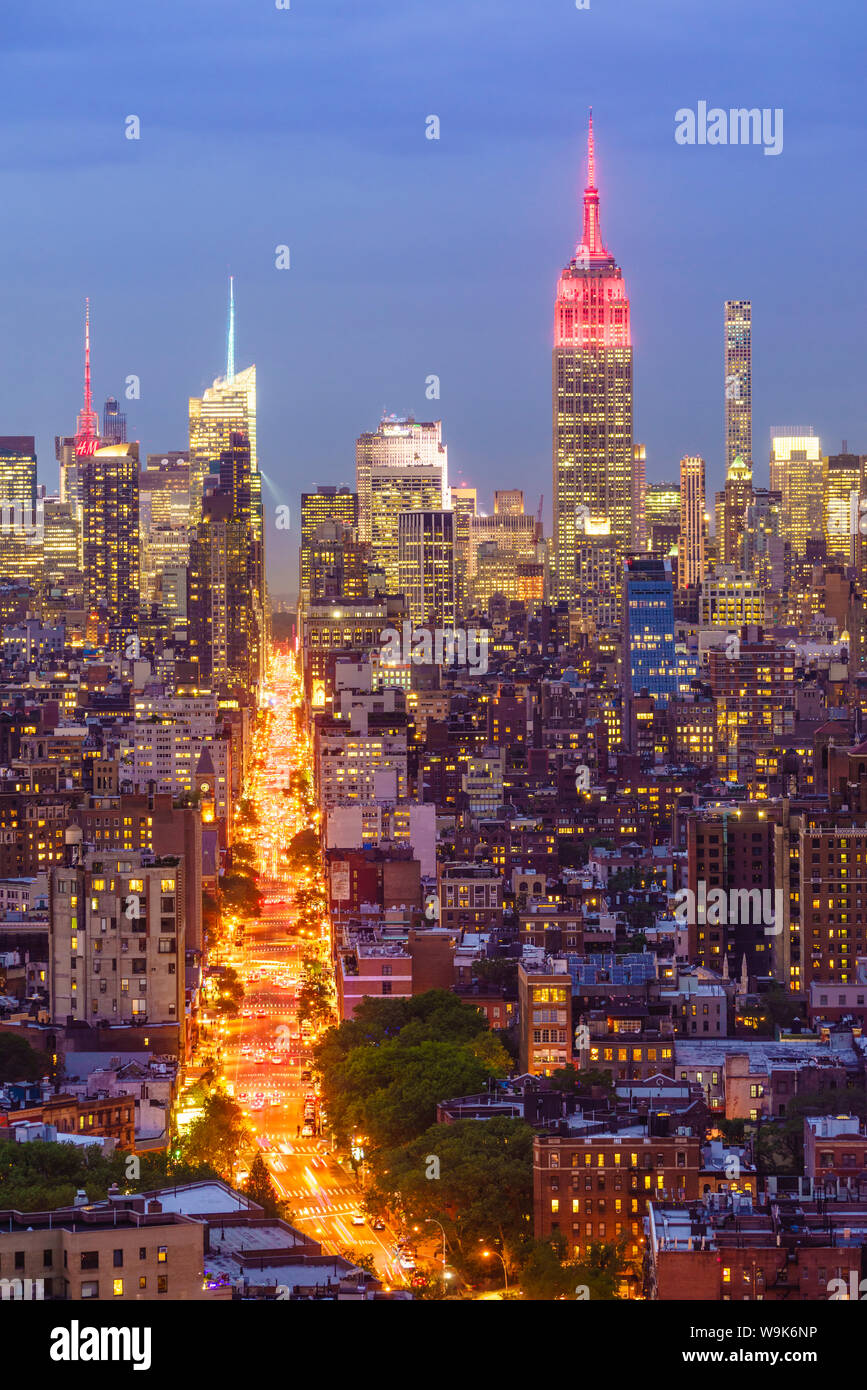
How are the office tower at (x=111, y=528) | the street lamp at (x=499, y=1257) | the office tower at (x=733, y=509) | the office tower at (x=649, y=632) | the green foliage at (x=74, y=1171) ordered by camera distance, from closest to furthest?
the green foliage at (x=74, y=1171) < the street lamp at (x=499, y=1257) < the office tower at (x=649, y=632) < the office tower at (x=111, y=528) < the office tower at (x=733, y=509)

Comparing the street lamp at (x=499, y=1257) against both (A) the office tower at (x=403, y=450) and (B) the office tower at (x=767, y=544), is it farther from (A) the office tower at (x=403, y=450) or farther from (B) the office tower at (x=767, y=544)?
(A) the office tower at (x=403, y=450)

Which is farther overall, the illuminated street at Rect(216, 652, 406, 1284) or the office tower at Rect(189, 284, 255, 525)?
the office tower at Rect(189, 284, 255, 525)

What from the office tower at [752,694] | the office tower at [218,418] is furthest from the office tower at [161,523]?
the office tower at [752,694]

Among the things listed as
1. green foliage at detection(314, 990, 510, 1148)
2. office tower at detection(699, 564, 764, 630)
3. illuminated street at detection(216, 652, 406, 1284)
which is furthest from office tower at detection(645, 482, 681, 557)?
green foliage at detection(314, 990, 510, 1148)

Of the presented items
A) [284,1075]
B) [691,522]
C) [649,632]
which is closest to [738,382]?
[691,522]

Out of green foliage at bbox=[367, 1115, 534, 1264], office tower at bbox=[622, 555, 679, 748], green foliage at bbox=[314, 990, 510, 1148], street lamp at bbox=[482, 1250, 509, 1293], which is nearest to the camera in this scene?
street lamp at bbox=[482, 1250, 509, 1293]

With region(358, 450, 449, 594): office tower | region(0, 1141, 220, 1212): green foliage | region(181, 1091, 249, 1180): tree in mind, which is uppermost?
region(358, 450, 449, 594): office tower

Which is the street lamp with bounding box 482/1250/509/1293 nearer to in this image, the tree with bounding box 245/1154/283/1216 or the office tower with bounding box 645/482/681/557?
the tree with bounding box 245/1154/283/1216
